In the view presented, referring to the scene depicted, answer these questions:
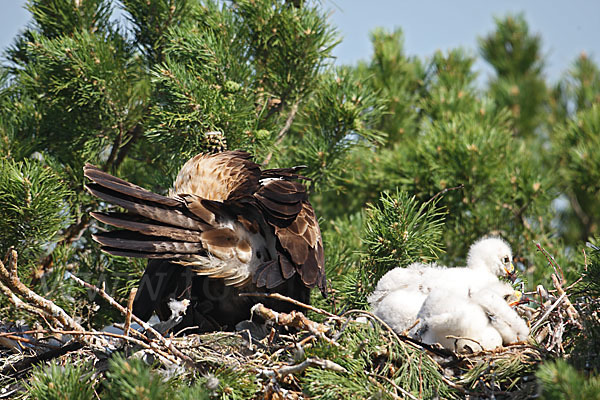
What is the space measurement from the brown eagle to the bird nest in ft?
0.70

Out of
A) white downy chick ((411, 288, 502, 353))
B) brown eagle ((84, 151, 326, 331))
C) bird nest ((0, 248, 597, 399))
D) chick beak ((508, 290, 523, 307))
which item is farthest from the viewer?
chick beak ((508, 290, 523, 307))

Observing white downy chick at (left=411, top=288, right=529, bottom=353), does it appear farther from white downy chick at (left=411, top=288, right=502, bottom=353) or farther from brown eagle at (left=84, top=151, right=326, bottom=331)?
brown eagle at (left=84, top=151, right=326, bottom=331)

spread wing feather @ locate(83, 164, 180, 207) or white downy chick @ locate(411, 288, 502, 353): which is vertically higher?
spread wing feather @ locate(83, 164, 180, 207)

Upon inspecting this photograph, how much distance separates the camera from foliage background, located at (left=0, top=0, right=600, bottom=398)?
2.84 m

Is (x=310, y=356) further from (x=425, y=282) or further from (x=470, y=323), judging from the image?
(x=425, y=282)

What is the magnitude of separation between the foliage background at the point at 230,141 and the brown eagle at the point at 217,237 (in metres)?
0.31

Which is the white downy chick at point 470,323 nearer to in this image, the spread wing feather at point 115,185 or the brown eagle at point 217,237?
the brown eagle at point 217,237

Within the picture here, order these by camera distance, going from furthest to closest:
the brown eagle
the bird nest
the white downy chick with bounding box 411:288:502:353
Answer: the white downy chick with bounding box 411:288:502:353, the brown eagle, the bird nest

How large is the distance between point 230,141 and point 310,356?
1296mm

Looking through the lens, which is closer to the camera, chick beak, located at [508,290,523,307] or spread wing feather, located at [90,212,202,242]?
spread wing feather, located at [90,212,202,242]

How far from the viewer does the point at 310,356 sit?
6.69ft

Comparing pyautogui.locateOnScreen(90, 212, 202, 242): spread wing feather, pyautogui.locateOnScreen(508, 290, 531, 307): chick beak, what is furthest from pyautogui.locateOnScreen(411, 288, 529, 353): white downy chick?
pyautogui.locateOnScreen(90, 212, 202, 242): spread wing feather

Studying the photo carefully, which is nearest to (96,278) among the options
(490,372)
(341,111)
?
(341,111)

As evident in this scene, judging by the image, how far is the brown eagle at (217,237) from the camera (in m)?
2.09
